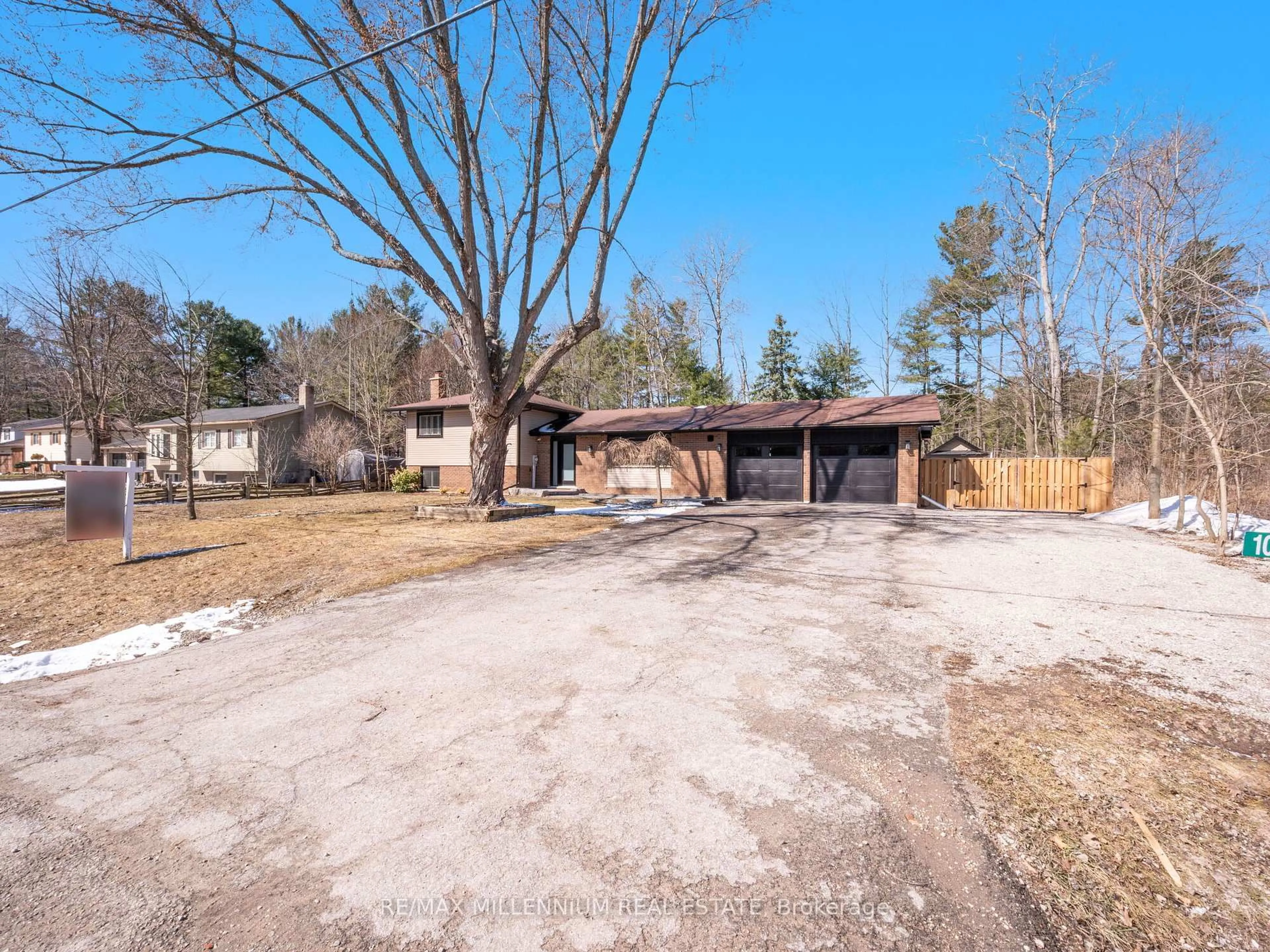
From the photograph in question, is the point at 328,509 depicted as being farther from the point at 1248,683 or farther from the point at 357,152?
the point at 1248,683

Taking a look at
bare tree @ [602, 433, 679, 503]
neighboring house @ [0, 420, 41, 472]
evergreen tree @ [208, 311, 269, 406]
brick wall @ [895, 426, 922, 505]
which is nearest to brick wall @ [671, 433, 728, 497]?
bare tree @ [602, 433, 679, 503]

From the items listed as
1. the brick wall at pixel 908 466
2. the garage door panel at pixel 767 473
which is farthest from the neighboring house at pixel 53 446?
the brick wall at pixel 908 466

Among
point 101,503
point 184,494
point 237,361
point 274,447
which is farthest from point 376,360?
point 101,503

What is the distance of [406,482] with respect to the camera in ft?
78.0

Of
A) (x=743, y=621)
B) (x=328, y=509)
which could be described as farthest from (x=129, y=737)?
(x=328, y=509)

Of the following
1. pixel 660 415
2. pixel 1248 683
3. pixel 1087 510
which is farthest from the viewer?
pixel 660 415

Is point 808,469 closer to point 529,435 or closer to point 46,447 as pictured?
point 529,435

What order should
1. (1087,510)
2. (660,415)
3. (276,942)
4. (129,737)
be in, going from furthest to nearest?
(660,415), (1087,510), (129,737), (276,942)

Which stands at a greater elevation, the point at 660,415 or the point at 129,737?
the point at 660,415

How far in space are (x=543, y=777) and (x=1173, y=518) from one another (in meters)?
17.6

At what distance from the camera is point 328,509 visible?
616 inches

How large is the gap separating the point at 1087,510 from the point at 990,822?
20.0 metres

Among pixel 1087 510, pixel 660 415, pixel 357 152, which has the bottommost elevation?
pixel 1087 510

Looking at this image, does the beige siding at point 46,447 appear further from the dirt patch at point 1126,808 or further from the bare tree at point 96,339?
the dirt patch at point 1126,808
